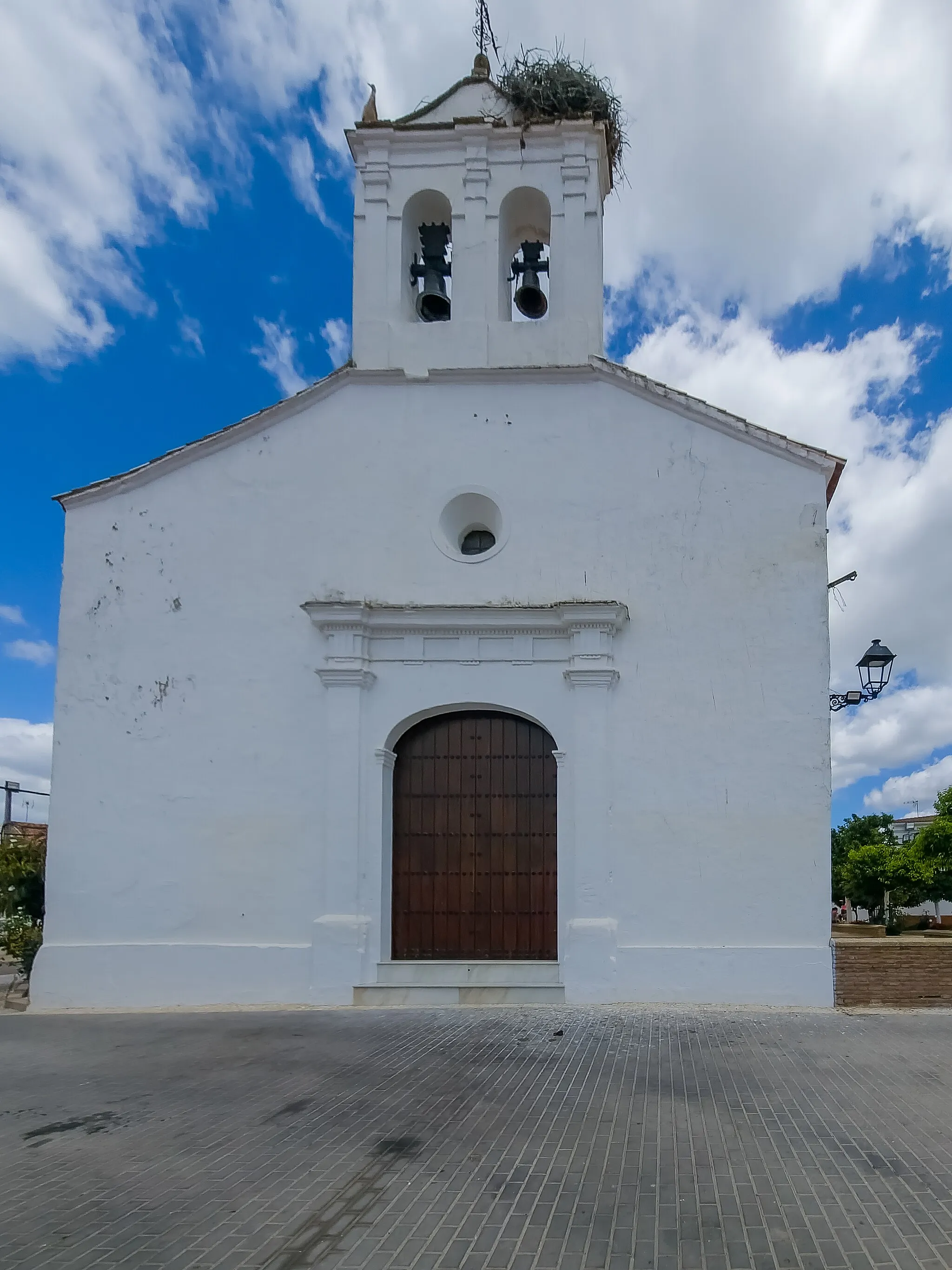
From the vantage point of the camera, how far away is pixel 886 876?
18703mm

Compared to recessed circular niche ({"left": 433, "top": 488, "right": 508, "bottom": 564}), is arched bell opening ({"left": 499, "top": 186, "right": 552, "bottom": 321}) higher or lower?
higher

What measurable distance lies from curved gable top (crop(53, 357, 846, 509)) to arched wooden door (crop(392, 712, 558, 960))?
11.5 ft

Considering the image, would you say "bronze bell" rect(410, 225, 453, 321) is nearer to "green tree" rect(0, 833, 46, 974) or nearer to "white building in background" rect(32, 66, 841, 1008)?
"white building in background" rect(32, 66, 841, 1008)

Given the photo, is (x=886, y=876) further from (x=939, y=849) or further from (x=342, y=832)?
(x=342, y=832)

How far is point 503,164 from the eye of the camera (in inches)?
425

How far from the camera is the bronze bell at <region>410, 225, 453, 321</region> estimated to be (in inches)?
434

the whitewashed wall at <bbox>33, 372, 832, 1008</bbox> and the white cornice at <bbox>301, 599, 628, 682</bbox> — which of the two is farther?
the white cornice at <bbox>301, 599, 628, 682</bbox>

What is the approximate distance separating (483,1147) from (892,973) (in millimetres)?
5495

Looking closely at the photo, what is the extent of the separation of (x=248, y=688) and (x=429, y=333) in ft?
13.8

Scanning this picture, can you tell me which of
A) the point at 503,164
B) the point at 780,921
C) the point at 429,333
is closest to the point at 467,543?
the point at 429,333

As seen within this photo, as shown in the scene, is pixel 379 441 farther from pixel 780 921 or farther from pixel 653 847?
pixel 780 921

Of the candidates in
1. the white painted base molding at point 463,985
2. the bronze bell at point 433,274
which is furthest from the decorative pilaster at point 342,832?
the bronze bell at point 433,274

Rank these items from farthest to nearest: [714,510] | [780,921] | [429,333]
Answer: [429,333] < [714,510] < [780,921]

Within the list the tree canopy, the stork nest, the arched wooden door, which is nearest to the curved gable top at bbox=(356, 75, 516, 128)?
the stork nest
